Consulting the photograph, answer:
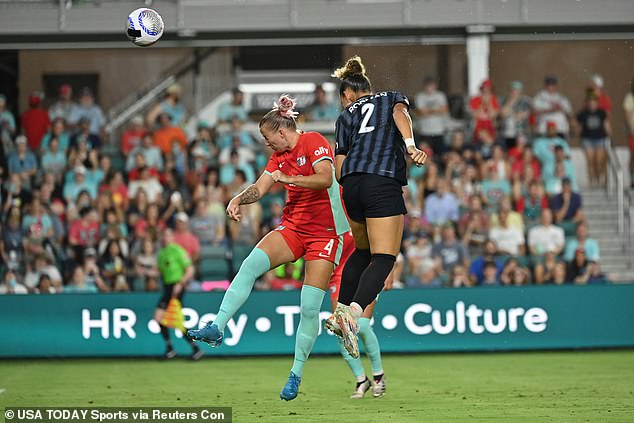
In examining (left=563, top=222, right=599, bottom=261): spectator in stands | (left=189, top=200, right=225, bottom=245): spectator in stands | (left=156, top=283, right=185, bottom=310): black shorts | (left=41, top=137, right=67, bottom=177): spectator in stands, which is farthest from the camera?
(left=41, top=137, right=67, bottom=177): spectator in stands

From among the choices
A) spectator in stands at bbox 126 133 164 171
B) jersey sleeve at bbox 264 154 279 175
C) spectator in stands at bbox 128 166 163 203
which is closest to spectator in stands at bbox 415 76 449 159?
spectator in stands at bbox 126 133 164 171

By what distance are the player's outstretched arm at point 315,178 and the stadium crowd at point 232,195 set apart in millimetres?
7441

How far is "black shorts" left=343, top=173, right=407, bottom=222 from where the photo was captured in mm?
8430

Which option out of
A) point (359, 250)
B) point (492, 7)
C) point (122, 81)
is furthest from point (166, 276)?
point (122, 81)

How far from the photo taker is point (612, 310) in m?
15.0

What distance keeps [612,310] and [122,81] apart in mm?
13389

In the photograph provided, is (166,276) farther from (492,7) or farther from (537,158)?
(492,7)

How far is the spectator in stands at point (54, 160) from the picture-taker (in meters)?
19.1

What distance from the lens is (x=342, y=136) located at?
884 cm

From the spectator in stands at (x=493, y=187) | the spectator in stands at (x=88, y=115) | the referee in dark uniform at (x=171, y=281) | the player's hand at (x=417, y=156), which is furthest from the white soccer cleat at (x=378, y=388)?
the spectator in stands at (x=88, y=115)

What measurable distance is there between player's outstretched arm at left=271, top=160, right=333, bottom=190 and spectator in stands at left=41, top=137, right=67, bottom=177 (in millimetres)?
11011

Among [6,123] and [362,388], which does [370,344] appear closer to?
[362,388]

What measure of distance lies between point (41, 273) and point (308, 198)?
8534 millimetres

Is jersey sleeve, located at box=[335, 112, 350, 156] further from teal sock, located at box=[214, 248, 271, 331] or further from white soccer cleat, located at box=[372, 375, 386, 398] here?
white soccer cleat, located at box=[372, 375, 386, 398]
